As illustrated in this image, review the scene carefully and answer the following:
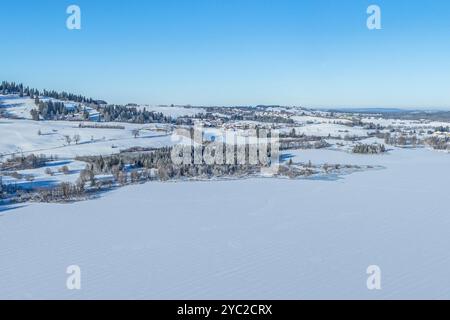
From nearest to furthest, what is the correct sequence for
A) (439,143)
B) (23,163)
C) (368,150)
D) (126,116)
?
(23,163)
(368,150)
(439,143)
(126,116)

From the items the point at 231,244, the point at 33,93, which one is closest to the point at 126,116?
the point at 33,93

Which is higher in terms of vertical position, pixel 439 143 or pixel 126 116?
pixel 126 116

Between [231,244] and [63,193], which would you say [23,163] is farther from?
[231,244]

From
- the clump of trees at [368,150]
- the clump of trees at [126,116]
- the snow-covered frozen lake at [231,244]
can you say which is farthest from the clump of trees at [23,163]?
the clump of trees at [126,116]

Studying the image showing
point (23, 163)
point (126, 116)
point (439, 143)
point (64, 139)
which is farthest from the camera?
point (126, 116)

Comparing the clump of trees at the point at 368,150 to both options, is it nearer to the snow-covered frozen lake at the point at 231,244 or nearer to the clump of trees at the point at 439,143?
the clump of trees at the point at 439,143

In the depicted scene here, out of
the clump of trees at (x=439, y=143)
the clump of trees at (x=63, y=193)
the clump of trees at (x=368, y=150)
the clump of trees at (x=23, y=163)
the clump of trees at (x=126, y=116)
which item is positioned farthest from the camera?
the clump of trees at (x=126, y=116)

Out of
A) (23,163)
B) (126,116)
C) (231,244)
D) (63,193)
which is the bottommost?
(231,244)
